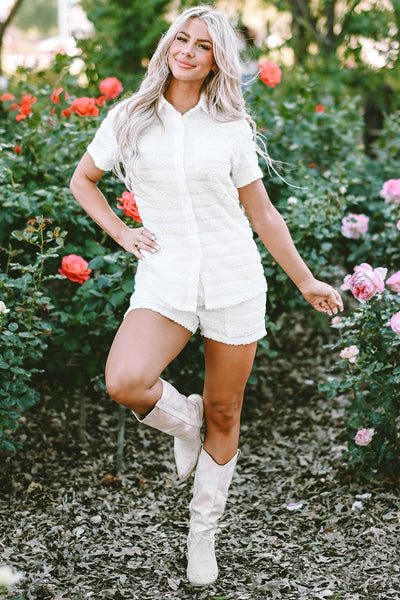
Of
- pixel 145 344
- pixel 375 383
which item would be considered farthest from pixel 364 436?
pixel 145 344

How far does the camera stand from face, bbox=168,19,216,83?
2164 millimetres

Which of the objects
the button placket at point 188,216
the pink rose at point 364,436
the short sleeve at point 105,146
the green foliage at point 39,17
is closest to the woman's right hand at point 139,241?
the button placket at point 188,216

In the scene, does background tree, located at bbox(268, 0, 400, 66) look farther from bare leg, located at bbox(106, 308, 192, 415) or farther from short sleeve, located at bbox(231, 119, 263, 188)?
bare leg, located at bbox(106, 308, 192, 415)

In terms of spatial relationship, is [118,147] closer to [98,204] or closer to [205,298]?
[98,204]

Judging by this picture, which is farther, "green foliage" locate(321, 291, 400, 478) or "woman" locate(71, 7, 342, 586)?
"green foliage" locate(321, 291, 400, 478)

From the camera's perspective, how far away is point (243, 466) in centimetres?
340

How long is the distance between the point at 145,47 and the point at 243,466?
16.5 feet

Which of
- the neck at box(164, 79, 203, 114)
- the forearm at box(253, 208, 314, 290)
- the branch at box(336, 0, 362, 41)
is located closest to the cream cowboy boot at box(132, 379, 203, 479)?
the forearm at box(253, 208, 314, 290)

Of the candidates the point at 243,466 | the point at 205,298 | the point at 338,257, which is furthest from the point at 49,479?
the point at 338,257

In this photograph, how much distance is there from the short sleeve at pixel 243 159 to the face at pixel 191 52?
200 millimetres

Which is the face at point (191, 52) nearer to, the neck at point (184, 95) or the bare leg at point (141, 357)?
the neck at point (184, 95)

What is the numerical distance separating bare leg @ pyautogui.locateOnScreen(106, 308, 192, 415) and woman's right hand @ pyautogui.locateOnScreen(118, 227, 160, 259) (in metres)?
0.19

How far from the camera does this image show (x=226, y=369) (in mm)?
→ 2328

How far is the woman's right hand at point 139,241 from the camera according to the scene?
225 centimetres
